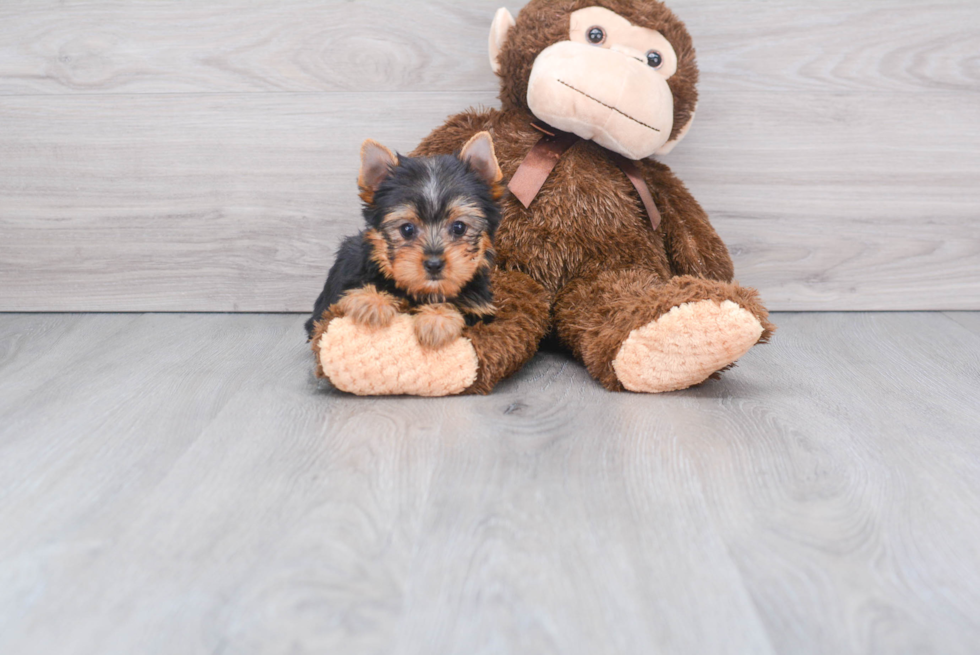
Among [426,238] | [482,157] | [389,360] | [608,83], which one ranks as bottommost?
[389,360]

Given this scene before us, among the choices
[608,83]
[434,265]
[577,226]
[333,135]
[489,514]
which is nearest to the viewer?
[489,514]

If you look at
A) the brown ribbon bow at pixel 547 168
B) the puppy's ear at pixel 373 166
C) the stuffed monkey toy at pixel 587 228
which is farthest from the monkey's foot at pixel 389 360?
the brown ribbon bow at pixel 547 168

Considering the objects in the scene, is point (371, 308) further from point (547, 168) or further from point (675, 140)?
point (675, 140)

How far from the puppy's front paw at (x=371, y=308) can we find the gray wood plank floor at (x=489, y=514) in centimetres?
16

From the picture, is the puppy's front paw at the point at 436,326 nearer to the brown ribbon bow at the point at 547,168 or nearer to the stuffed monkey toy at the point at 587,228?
the stuffed monkey toy at the point at 587,228

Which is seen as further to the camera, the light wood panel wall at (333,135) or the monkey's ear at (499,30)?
the light wood panel wall at (333,135)

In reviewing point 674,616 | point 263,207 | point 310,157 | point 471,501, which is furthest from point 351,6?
point 674,616

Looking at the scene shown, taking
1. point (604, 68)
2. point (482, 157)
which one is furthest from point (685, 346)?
point (604, 68)

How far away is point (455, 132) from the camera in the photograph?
6.18ft

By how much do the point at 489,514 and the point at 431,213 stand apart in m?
0.57

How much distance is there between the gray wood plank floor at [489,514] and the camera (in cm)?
88

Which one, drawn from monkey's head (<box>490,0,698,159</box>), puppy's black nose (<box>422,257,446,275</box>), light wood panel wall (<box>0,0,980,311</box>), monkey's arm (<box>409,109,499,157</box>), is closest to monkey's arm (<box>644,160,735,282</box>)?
monkey's head (<box>490,0,698,159</box>)

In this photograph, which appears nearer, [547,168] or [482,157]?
[482,157]

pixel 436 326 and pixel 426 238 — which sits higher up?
pixel 426 238
